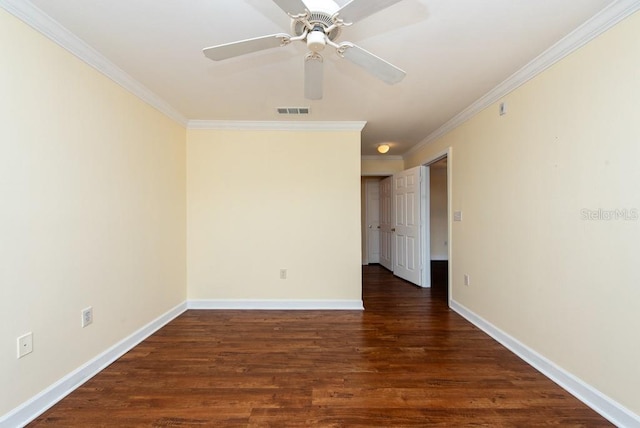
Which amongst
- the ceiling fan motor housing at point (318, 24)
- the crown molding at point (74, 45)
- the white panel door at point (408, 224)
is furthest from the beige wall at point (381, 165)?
the ceiling fan motor housing at point (318, 24)

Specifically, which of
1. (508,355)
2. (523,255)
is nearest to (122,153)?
(523,255)

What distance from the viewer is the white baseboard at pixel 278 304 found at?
3395 mm

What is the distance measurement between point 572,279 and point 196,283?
3.58 metres

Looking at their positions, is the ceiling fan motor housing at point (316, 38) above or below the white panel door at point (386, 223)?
above

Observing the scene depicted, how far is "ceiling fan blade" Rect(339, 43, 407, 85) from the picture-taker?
140cm

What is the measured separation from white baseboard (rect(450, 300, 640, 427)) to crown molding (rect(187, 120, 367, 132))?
Answer: 2595mm

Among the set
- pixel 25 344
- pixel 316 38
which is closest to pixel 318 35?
pixel 316 38

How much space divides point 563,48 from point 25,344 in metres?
3.76

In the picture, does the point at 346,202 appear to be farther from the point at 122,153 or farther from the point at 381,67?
the point at 122,153

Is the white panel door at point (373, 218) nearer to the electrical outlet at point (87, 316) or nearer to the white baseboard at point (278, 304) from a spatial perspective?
the white baseboard at point (278, 304)

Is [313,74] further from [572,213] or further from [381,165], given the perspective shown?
[381,165]

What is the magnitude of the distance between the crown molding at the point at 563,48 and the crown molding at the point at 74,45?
3.16m

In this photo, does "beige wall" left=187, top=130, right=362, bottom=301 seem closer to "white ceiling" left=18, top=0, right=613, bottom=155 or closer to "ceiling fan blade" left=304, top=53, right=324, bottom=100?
"white ceiling" left=18, top=0, right=613, bottom=155

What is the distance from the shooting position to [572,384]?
1.81 metres
